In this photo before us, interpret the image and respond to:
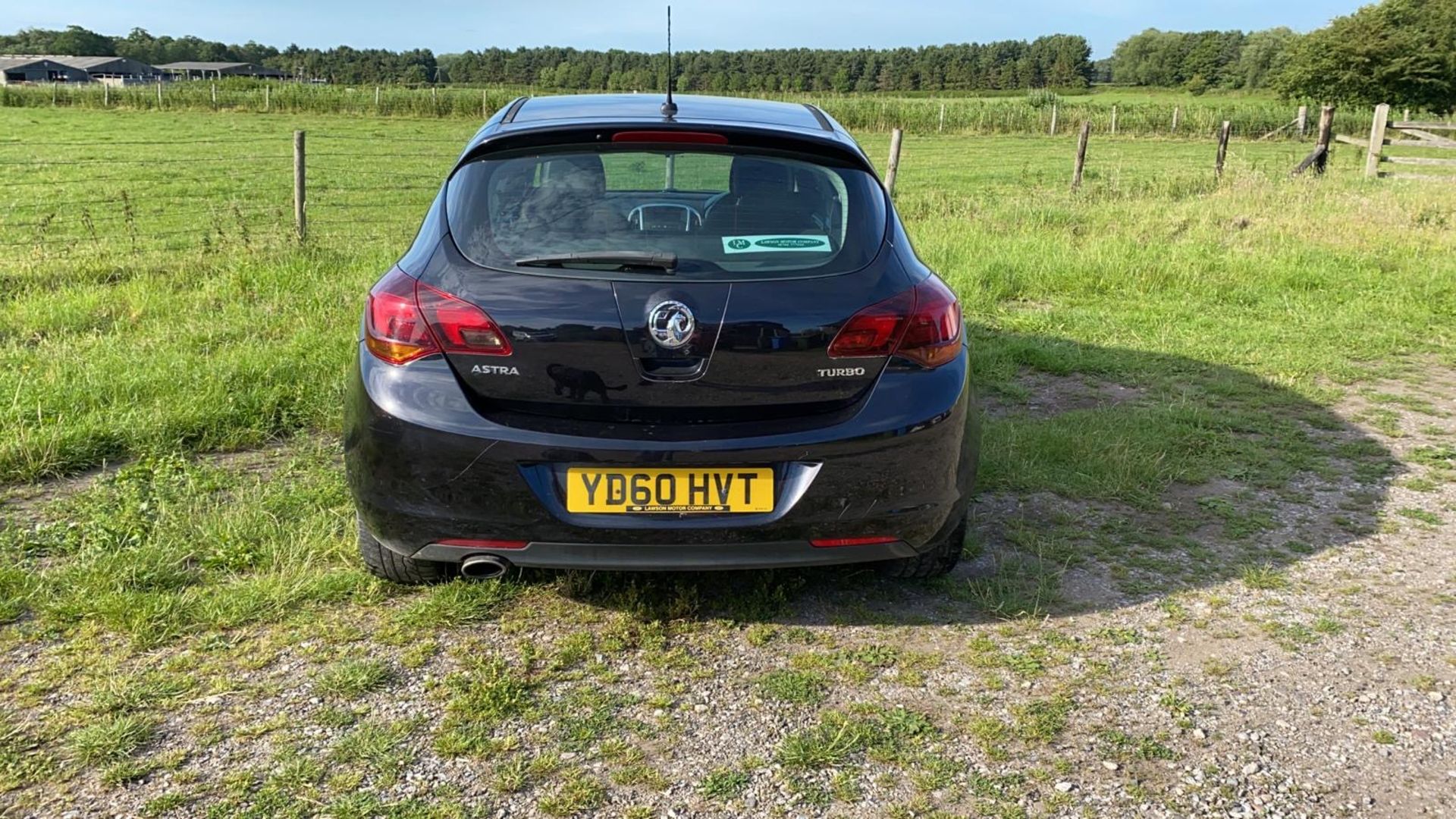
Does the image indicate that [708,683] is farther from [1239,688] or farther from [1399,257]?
[1399,257]

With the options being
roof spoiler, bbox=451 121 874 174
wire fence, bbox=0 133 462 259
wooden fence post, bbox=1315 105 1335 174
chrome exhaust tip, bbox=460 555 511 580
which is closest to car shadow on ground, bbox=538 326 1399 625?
chrome exhaust tip, bbox=460 555 511 580

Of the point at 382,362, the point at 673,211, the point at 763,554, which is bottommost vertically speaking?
the point at 763,554

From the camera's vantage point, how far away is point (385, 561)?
336 cm

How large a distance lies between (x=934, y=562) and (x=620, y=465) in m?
1.25

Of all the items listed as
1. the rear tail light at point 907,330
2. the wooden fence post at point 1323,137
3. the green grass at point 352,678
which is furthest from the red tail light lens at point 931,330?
the wooden fence post at point 1323,137

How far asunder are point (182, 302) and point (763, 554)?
19.6 feet

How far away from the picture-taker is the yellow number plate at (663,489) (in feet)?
9.36

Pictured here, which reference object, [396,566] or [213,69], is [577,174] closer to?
[396,566]

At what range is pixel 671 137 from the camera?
10.6 ft

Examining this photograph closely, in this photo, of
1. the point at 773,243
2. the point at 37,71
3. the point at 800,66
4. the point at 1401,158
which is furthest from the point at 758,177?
the point at 37,71

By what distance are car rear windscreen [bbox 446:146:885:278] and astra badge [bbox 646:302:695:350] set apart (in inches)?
5.9

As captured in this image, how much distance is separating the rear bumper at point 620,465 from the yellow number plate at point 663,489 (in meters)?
0.03

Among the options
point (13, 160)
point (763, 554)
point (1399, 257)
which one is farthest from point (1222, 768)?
point (13, 160)

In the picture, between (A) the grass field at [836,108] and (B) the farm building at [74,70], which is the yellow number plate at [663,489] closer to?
(A) the grass field at [836,108]
